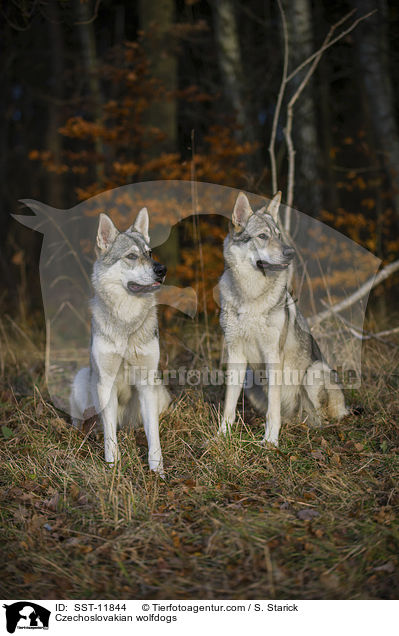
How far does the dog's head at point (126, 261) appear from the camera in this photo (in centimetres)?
409

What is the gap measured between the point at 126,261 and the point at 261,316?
1183mm

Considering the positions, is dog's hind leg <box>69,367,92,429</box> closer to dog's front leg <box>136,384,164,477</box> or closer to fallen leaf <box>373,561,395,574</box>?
dog's front leg <box>136,384,164,477</box>

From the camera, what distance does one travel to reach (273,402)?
451 centimetres

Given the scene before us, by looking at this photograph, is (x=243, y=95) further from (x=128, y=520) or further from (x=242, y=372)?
(x=128, y=520)

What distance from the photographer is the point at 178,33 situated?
8.63 meters

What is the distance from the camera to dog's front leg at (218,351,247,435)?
459 cm

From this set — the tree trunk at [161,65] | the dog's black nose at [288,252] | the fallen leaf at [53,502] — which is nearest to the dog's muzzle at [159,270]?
the dog's black nose at [288,252]

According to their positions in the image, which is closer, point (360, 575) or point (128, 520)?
point (360, 575)

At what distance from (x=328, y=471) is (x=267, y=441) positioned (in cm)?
63

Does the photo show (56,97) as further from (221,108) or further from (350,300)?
(350,300)

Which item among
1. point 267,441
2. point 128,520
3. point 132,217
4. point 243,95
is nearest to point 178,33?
point 243,95
